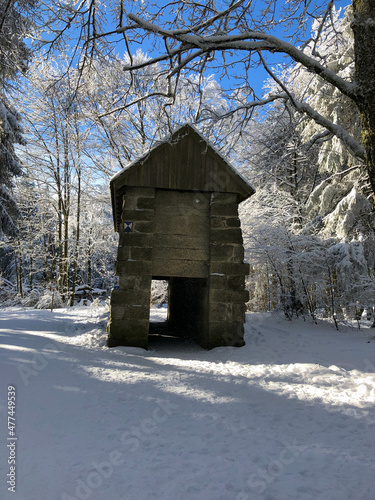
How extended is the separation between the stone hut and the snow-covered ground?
0.97m

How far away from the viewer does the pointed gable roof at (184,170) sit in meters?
7.22

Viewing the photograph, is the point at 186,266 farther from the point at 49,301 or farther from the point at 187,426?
the point at 49,301

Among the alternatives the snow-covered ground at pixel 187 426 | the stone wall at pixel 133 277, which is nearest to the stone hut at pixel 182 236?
the stone wall at pixel 133 277

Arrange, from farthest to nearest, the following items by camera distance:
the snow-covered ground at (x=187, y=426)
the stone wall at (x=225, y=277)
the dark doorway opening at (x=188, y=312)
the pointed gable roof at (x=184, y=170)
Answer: the dark doorway opening at (x=188, y=312) < the pointed gable roof at (x=184, y=170) < the stone wall at (x=225, y=277) < the snow-covered ground at (x=187, y=426)

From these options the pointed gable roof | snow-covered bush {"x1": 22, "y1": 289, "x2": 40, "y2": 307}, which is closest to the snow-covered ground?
the pointed gable roof

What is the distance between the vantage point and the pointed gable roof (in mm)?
7219

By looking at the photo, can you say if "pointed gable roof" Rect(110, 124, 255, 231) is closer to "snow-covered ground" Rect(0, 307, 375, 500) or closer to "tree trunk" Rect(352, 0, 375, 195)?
"snow-covered ground" Rect(0, 307, 375, 500)

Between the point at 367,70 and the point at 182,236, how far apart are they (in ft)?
14.9

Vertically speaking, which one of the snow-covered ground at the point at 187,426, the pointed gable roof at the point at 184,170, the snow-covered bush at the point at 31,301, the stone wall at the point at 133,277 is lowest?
the snow-covered bush at the point at 31,301

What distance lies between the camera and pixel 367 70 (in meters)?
3.71

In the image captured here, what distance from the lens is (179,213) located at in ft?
24.5

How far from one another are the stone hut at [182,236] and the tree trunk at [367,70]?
12.0ft

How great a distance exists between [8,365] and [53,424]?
207cm

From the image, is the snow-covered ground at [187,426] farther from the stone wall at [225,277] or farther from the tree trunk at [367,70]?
the tree trunk at [367,70]
